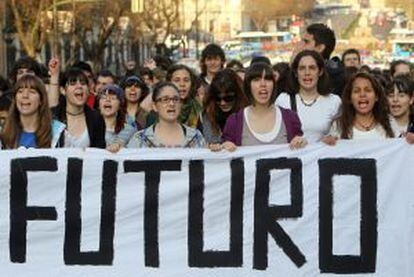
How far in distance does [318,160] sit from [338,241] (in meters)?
0.47

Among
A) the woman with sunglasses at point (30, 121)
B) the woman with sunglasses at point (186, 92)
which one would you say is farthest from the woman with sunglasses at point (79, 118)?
the woman with sunglasses at point (186, 92)

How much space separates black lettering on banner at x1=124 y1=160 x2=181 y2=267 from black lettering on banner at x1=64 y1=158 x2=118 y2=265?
0.13 metres

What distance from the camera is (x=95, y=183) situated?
6035mm

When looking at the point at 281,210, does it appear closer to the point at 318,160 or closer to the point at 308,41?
the point at 318,160

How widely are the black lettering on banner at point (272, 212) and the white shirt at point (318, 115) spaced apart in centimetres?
51

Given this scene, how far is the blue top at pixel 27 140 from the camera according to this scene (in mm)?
6105

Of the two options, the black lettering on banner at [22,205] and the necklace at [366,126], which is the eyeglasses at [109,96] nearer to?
the black lettering on banner at [22,205]

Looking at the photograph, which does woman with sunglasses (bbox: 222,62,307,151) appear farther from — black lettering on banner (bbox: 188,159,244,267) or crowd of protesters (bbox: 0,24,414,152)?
black lettering on banner (bbox: 188,159,244,267)

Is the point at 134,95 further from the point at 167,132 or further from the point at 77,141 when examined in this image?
the point at 167,132

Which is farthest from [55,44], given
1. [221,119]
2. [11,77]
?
[221,119]

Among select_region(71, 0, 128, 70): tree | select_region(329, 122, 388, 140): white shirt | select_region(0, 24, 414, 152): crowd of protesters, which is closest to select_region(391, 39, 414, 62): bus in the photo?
select_region(71, 0, 128, 70): tree

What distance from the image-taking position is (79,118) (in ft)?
21.8

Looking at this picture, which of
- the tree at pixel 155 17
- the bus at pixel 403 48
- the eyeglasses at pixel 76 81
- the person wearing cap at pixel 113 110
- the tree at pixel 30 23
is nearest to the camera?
the eyeglasses at pixel 76 81

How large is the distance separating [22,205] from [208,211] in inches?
41.6
